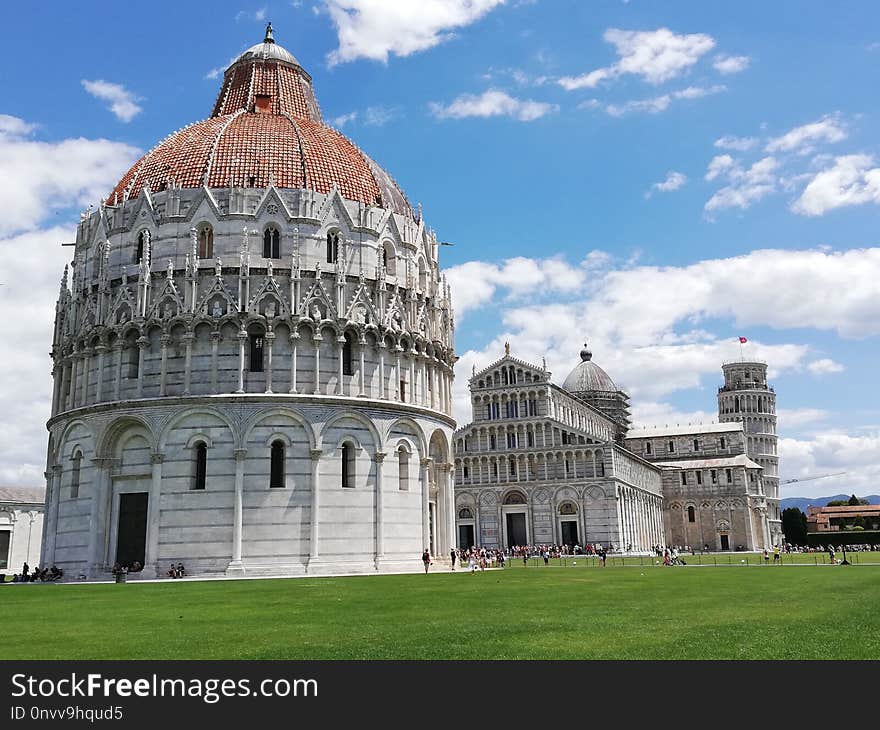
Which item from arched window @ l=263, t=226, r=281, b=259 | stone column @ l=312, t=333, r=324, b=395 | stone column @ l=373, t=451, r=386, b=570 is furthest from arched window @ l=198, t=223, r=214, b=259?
stone column @ l=373, t=451, r=386, b=570

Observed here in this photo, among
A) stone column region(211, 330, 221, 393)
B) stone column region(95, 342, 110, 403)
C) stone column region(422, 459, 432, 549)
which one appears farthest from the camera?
stone column region(422, 459, 432, 549)

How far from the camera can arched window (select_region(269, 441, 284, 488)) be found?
4397 cm

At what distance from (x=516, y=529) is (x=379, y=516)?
2203 inches

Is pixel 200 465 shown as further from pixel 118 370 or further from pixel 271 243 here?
pixel 271 243

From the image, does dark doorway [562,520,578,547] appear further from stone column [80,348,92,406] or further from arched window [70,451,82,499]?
stone column [80,348,92,406]

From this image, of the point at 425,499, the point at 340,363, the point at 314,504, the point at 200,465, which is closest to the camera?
the point at 314,504

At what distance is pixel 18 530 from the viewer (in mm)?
76875

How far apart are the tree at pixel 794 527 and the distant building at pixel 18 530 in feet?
348

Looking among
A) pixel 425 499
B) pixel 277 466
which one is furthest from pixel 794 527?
pixel 277 466

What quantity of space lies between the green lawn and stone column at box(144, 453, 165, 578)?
40.0 feet
